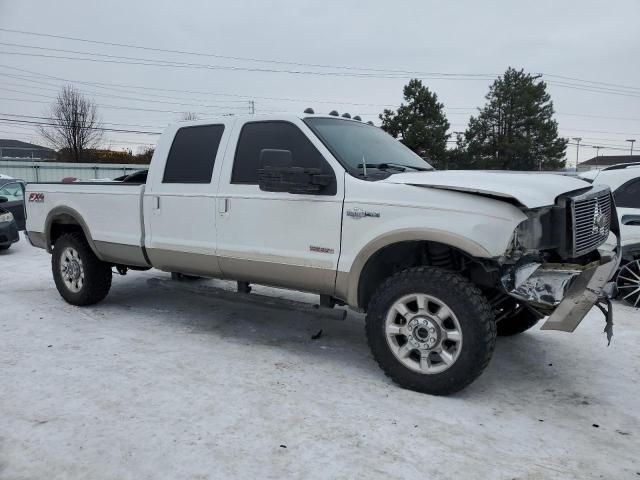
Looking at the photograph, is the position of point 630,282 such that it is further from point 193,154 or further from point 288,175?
point 193,154

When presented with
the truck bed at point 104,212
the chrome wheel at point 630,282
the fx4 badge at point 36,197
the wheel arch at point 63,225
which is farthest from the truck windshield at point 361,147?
the fx4 badge at point 36,197

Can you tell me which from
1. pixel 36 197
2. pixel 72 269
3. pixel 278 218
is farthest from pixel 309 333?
pixel 36 197

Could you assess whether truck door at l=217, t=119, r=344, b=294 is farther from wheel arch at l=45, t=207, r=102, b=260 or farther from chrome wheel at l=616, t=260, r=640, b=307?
chrome wheel at l=616, t=260, r=640, b=307

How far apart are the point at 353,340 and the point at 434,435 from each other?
192 cm

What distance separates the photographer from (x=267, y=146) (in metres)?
4.53

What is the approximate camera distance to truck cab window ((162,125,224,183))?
488 centimetres

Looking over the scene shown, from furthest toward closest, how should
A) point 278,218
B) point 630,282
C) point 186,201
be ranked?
point 630,282
point 186,201
point 278,218

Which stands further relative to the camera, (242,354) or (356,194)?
(242,354)

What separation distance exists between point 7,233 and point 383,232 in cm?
895

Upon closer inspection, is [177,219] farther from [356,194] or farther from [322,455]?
[322,455]

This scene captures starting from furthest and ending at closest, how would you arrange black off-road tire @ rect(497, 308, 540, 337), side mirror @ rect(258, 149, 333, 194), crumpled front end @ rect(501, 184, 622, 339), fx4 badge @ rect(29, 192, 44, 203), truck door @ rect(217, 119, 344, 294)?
fx4 badge @ rect(29, 192, 44, 203) → black off-road tire @ rect(497, 308, 540, 337) → truck door @ rect(217, 119, 344, 294) → side mirror @ rect(258, 149, 333, 194) → crumpled front end @ rect(501, 184, 622, 339)

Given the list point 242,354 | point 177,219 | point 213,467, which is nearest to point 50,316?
point 177,219

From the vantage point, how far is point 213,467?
2.76m

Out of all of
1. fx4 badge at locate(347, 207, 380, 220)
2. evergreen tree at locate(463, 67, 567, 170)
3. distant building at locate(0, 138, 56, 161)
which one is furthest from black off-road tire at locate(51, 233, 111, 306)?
distant building at locate(0, 138, 56, 161)
